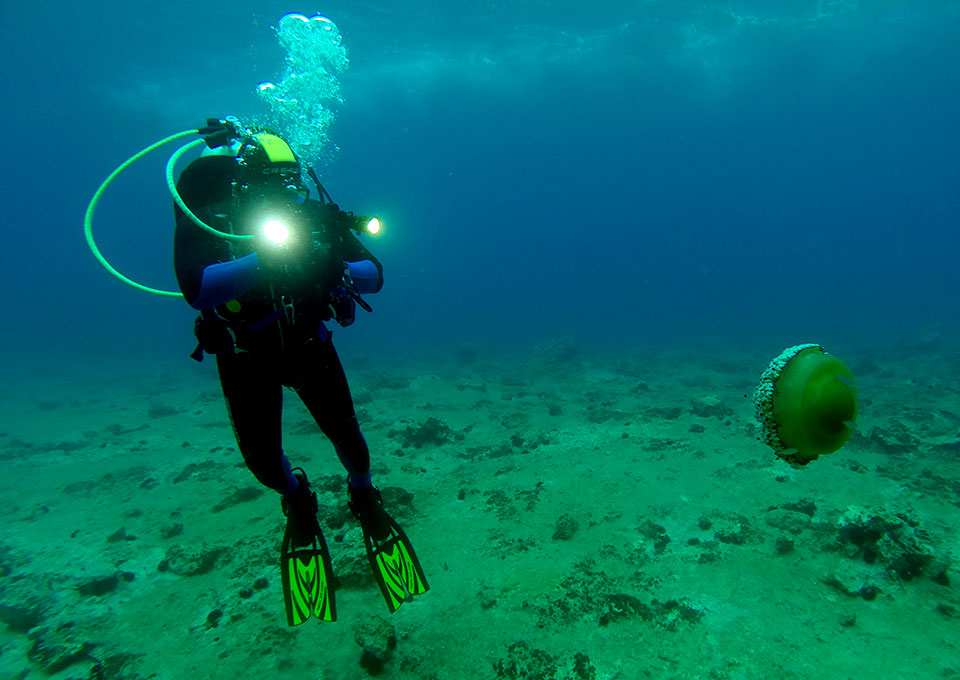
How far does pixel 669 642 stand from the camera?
336 centimetres

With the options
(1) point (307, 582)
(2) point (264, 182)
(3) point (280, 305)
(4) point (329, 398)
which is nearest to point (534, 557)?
(1) point (307, 582)

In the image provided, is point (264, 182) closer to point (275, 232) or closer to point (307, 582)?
point (275, 232)

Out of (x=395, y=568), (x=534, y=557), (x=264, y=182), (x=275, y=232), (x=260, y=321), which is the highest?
(x=264, y=182)

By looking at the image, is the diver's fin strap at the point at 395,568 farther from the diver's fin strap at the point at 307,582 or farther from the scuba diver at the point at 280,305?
the diver's fin strap at the point at 307,582

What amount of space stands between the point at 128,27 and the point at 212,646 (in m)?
36.1

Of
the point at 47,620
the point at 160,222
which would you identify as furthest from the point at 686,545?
the point at 160,222

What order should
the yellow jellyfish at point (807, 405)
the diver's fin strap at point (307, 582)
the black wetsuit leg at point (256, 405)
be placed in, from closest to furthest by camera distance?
the yellow jellyfish at point (807, 405), the black wetsuit leg at point (256, 405), the diver's fin strap at point (307, 582)

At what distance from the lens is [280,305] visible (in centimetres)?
307

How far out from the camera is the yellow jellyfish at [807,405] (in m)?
1.97

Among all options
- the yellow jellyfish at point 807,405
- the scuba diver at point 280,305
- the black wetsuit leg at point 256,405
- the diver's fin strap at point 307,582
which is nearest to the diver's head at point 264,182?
the scuba diver at point 280,305

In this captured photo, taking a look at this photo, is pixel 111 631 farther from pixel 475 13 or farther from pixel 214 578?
pixel 475 13

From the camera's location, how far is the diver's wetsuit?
2.77m

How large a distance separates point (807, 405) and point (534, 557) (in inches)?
132

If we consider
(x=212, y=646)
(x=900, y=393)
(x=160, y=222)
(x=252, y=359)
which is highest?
(x=160, y=222)
